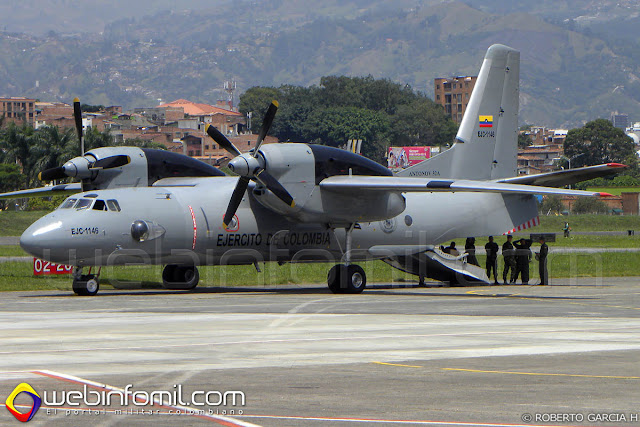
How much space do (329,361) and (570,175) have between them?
55.8 ft

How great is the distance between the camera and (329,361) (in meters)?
13.9

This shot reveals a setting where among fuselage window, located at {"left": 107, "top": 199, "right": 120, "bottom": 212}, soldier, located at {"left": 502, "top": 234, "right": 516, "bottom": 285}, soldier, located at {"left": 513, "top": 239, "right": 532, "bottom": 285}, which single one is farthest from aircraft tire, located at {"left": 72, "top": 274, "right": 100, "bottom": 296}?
soldier, located at {"left": 513, "top": 239, "right": 532, "bottom": 285}

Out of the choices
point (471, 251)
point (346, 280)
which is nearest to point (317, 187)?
point (346, 280)

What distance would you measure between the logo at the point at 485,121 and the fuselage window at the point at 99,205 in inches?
602

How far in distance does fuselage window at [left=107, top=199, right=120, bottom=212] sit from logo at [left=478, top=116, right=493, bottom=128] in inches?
587

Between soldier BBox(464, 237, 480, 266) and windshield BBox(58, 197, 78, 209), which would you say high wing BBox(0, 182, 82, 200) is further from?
soldier BBox(464, 237, 480, 266)

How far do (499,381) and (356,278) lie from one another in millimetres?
17541

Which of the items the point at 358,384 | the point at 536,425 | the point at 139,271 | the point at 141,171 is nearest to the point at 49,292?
the point at 141,171

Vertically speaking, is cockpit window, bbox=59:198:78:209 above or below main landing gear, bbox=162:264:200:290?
above

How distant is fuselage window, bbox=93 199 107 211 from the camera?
26.6m

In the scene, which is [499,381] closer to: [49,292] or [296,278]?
[49,292]

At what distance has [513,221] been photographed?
3475 centimetres

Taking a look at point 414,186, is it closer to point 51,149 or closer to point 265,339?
point 265,339

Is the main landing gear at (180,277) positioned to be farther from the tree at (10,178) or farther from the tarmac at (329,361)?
the tree at (10,178)
